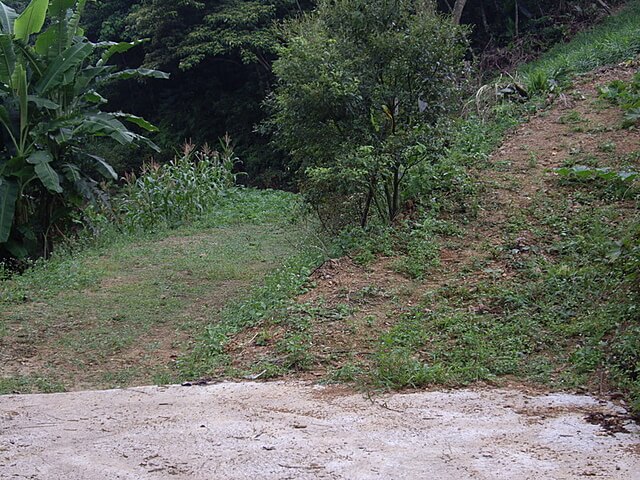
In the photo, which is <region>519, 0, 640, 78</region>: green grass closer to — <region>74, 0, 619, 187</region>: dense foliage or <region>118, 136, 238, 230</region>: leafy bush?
<region>74, 0, 619, 187</region>: dense foliage

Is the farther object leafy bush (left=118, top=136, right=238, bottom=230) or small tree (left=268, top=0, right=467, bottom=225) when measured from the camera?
leafy bush (left=118, top=136, right=238, bottom=230)

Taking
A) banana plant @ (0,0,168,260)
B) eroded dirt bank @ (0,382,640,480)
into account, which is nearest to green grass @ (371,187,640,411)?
eroded dirt bank @ (0,382,640,480)

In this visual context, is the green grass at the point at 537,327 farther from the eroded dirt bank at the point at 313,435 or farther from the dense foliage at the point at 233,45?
the dense foliage at the point at 233,45

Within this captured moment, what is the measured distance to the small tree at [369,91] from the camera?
8344 mm

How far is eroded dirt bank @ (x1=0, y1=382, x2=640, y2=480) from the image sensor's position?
145 inches

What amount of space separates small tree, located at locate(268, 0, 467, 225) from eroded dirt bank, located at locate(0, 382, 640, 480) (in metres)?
3.86

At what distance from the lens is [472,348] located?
18.3ft

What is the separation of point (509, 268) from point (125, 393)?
149 inches

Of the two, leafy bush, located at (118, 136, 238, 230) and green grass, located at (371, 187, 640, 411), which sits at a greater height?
green grass, located at (371, 187, 640, 411)

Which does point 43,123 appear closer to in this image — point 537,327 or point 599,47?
point 537,327

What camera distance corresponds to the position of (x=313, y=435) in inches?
163

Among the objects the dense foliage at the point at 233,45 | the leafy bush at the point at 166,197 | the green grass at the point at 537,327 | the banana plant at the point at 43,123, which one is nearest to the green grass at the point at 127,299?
the banana plant at the point at 43,123

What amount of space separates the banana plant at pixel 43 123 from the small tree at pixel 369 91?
3.32 meters

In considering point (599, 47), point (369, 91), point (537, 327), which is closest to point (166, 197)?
point (369, 91)
